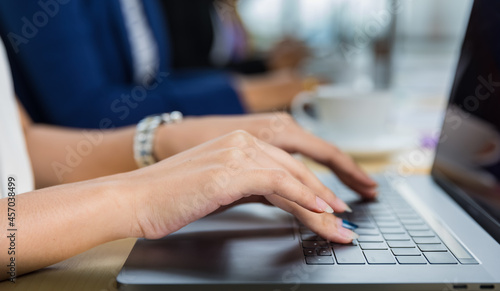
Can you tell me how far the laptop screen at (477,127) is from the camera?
0.46m

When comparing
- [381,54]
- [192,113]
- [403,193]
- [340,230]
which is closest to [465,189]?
[403,193]

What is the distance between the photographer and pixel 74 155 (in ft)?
2.13

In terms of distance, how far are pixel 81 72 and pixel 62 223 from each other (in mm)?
582

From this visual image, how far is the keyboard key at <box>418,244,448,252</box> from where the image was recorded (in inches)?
14.9

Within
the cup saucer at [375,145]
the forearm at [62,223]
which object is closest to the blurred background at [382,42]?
the cup saucer at [375,145]

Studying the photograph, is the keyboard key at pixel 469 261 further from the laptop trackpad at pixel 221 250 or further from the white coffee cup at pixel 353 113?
the white coffee cup at pixel 353 113

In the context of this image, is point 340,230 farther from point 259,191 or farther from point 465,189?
point 465,189

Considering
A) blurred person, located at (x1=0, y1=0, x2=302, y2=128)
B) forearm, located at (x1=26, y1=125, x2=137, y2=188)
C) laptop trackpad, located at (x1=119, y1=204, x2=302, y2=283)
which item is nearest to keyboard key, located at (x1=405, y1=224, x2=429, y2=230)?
laptop trackpad, located at (x1=119, y1=204, x2=302, y2=283)

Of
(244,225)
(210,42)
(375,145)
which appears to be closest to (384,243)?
(244,225)

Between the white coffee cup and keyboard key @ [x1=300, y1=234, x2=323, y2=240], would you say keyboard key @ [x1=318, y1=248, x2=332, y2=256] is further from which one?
the white coffee cup

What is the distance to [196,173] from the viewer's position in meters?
0.38

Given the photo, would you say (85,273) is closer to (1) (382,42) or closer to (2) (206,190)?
(2) (206,190)

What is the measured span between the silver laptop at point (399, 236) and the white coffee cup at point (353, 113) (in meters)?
0.20

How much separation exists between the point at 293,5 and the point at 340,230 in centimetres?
348
